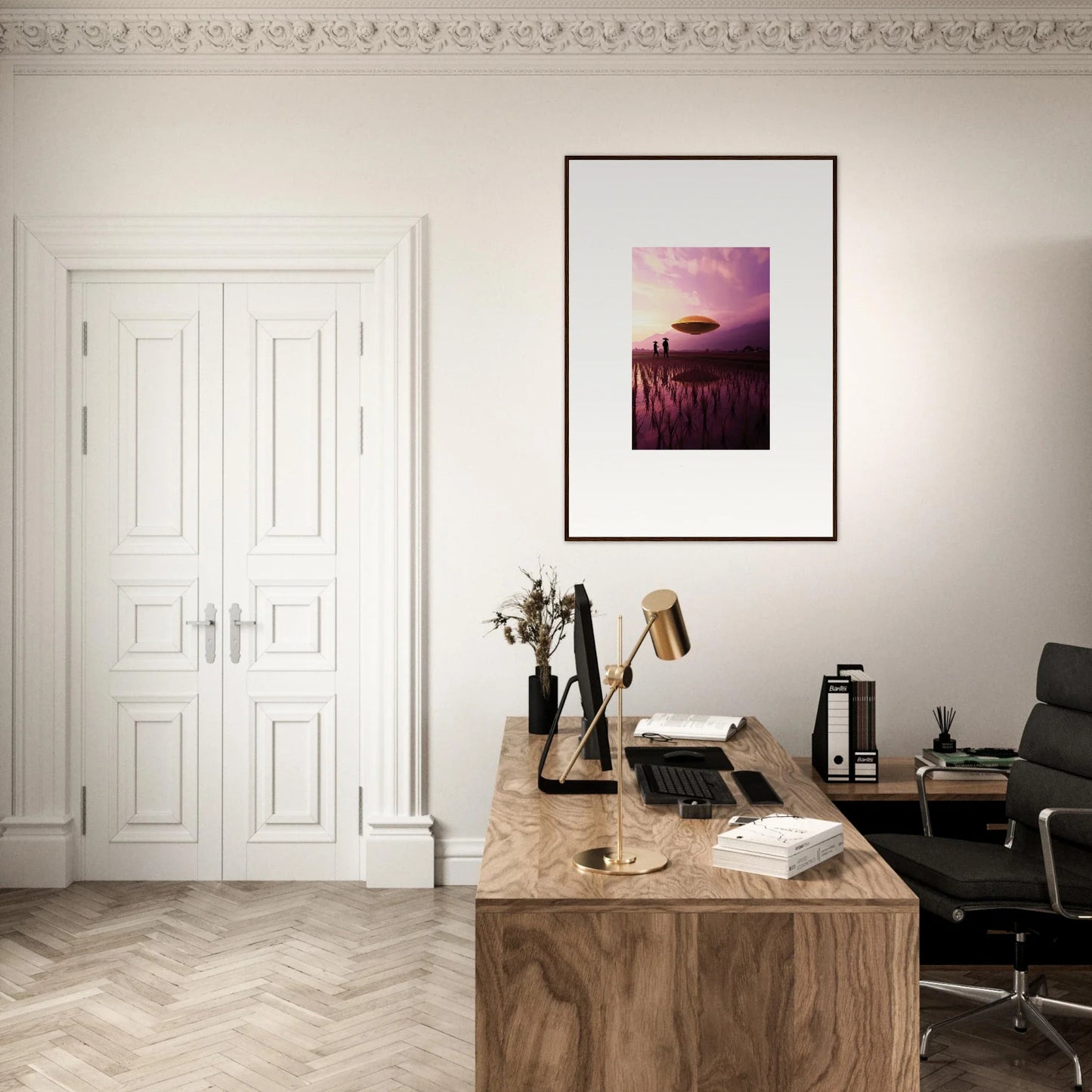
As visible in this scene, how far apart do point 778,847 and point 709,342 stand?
96.5 inches

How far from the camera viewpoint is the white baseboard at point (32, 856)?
3.96 metres

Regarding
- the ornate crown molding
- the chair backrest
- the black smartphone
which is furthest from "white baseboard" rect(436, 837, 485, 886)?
the ornate crown molding

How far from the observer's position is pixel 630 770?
2805mm

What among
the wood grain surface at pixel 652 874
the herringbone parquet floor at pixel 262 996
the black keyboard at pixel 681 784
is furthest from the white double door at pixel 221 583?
the black keyboard at pixel 681 784

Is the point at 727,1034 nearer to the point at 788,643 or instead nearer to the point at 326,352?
the point at 788,643

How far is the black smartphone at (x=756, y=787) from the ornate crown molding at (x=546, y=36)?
9.15 ft

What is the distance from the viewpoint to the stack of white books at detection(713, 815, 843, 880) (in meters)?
1.95

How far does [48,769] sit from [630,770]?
2505 millimetres

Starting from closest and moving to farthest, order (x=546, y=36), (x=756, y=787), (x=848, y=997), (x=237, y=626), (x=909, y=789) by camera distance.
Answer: (x=848, y=997) → (x=756, y=787) → (x=909, y=789) → (x=546, y=36) → (x=237, y=626)

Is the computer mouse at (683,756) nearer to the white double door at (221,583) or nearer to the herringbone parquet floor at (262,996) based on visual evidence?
the herringbone parquet floor at (262,996)

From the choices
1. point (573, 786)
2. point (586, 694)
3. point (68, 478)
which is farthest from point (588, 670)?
point (68, 478)

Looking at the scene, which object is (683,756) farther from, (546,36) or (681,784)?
(546,36)

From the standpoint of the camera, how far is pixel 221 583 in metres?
4.07

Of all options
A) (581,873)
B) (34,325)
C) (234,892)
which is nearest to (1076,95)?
(581,873)
